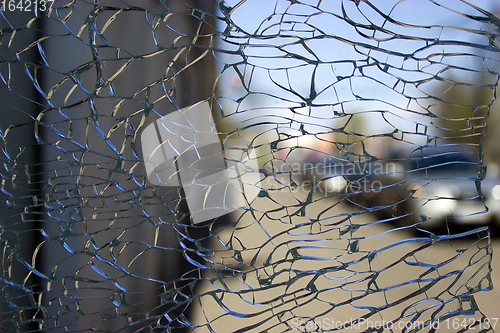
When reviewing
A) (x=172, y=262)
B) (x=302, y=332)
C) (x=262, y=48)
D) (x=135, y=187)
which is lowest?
(x=302, y=332)

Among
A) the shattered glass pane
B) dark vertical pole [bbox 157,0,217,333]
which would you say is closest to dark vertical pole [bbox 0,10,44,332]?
the shattered glass pane

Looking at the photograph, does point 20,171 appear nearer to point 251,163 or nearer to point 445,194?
point 251,163

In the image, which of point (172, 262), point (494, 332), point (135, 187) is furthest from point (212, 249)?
point (494, 332)

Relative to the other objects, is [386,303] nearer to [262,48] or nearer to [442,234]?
[442,234]

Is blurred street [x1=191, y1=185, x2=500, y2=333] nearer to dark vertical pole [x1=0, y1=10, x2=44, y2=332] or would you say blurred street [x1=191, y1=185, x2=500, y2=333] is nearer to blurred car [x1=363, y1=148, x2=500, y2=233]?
blurred car [x1=363, y1=148, x2=500, y2=233]

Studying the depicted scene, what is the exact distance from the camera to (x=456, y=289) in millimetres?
525

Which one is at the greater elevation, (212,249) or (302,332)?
(212,249)

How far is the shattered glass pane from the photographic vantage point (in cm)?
51

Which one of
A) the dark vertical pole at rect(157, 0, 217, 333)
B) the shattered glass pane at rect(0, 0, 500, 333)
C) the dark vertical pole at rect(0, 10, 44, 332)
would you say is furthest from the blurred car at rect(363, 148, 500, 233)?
the dark vertical pole at rect(0, 10, 44, 332)

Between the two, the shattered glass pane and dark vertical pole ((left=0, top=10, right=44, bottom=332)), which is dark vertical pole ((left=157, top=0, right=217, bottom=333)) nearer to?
the shattered glass pane

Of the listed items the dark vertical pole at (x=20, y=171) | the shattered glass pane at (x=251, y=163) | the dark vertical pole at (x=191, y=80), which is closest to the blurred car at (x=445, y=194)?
the shattered glass pane at (x=251, y=163)

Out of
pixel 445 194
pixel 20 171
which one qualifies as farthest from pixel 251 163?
pixel 20 171

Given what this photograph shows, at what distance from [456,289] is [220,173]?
49 centimetres

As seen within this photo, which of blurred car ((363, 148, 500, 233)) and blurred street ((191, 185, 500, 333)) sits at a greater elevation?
blurred car ((363, 148, 500, 233))
